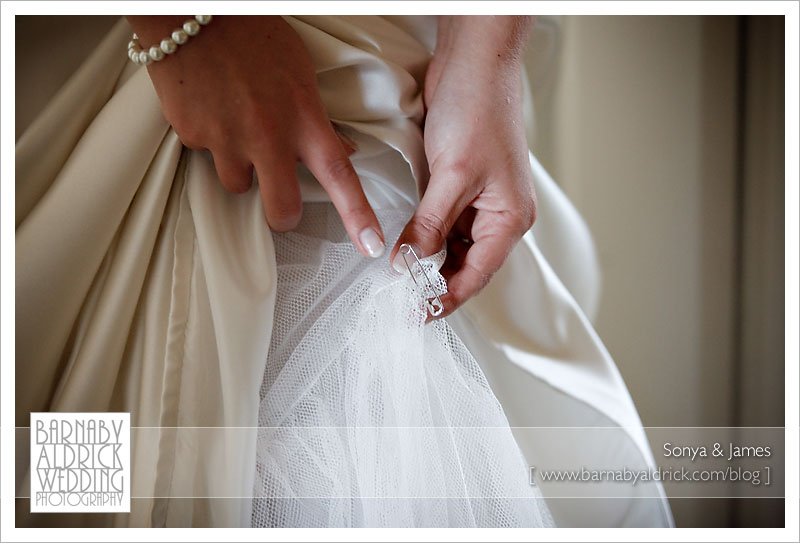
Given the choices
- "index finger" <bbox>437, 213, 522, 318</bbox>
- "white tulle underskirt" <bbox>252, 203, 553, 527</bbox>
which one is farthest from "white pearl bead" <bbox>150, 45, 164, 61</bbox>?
"index finger" <bbox>437, 213, 522, 318</bbox>

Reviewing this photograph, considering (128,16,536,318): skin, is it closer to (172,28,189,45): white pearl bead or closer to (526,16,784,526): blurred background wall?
(172,28,189,45): white pearl bead

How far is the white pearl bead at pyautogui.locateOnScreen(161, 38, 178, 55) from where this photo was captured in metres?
0.36

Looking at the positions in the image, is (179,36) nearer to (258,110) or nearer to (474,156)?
(258,110)

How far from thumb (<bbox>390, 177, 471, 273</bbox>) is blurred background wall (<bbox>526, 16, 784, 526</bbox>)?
0.72 ft

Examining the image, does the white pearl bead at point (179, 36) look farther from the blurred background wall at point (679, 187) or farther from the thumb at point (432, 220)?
the blurred background wall at point (679, 187)

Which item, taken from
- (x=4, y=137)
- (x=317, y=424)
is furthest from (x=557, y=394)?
(x=4, y=137)

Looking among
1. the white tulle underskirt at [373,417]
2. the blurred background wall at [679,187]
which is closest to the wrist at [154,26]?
the white tulle underskirt at [373,417]

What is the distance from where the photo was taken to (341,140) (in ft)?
1.40

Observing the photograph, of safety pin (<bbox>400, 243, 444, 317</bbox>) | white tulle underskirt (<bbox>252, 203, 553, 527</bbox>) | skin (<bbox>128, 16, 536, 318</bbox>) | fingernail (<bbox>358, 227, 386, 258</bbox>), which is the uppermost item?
skin (<bbox>128, 16, 536, 318</bbox>)

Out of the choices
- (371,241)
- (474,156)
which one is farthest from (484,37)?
(371,241)

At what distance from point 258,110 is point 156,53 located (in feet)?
0.26

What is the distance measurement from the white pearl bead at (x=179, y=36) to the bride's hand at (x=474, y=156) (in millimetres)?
200

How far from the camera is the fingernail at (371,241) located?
0.39 meters

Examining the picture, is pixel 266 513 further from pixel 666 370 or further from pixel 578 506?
pixel 666 370
